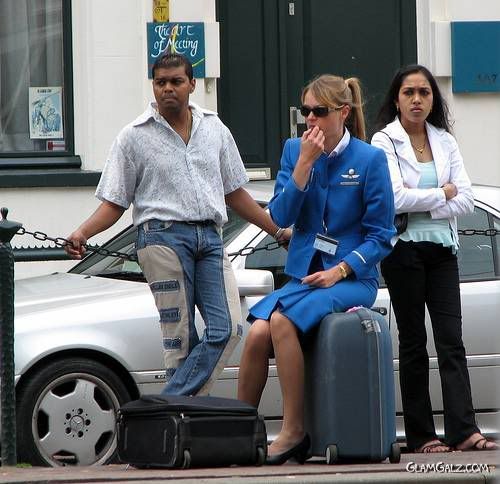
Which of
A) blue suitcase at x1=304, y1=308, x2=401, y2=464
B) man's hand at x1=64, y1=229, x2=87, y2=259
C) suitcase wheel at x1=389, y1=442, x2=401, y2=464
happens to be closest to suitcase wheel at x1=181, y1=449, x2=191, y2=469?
blue suitcase at x1=304, y1=308, x2=401, y2=464

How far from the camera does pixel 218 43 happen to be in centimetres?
1266

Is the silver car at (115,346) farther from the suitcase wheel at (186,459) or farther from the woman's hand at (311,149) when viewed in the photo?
the suitcase wheel at (186,459)

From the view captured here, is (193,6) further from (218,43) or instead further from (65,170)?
(65,170)

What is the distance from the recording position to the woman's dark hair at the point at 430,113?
7855 millimetres

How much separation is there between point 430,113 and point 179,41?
16.2 ft

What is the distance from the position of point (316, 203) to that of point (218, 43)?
19.3 feet

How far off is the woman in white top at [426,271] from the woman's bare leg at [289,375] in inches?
40.2

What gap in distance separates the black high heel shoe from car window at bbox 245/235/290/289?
165cm

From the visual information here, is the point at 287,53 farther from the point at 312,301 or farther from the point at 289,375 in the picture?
the point at 289,375

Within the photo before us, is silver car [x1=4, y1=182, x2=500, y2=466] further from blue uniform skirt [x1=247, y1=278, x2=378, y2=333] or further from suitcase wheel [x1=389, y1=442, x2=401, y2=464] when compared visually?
suitcase wheel [x1=389, y1=442, x2=401, y2=464]

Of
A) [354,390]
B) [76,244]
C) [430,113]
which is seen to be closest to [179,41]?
[430,113]

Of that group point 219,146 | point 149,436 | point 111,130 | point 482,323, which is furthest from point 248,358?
point 111,130

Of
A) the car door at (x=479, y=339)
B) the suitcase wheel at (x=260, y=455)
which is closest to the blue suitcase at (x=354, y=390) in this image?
the suitcase wheel at (x=260, y=455)

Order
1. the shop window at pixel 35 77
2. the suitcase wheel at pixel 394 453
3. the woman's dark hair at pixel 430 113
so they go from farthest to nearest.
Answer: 1. the shop window at pixel 35 77
2. the woman's dark hair at pixel 430 113
3. the suitcase wheel at pixel 394 453
